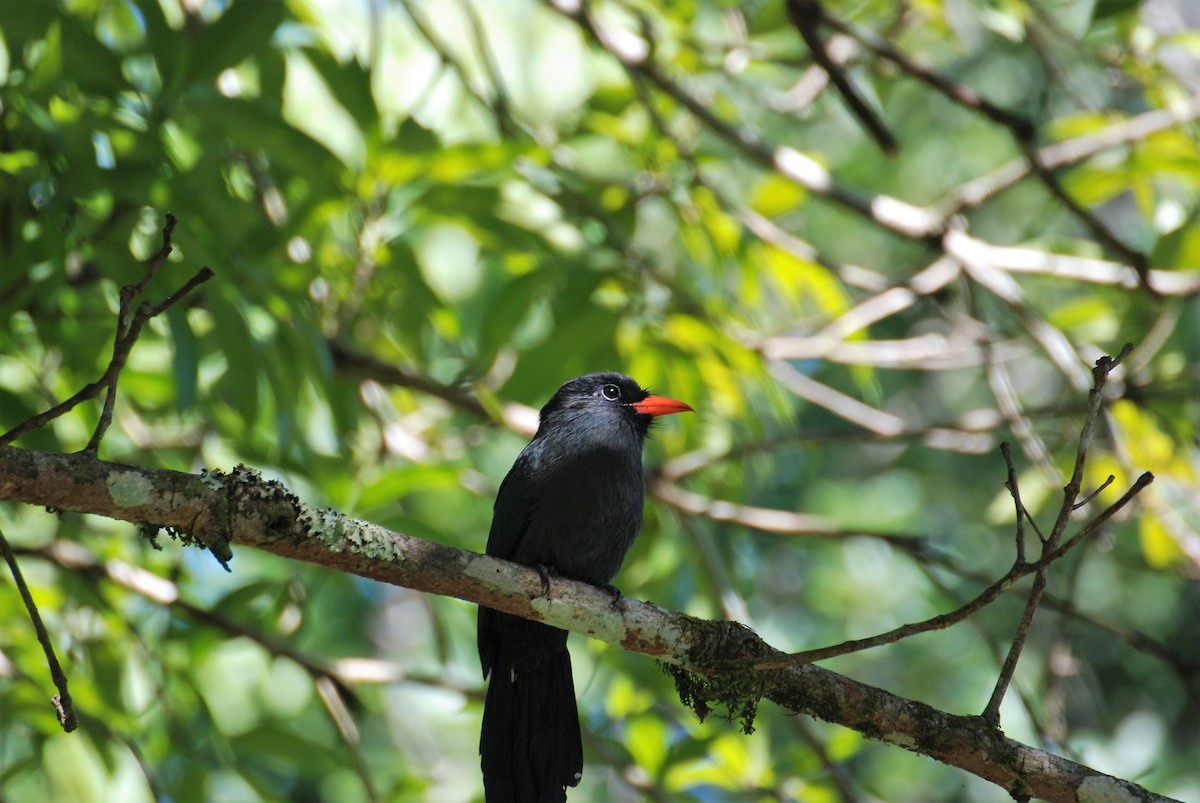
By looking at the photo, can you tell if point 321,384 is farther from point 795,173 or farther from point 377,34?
point 795,173

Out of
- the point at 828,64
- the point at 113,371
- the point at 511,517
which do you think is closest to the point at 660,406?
the point at 511,517

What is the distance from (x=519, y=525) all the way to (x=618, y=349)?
91 cm

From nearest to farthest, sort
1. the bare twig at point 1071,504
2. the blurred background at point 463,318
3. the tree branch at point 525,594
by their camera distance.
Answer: the tree branch at point 525,594 < the bare twig at point 1071,504 < the blurred background at point 463,318

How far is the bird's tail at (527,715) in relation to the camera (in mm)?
3850

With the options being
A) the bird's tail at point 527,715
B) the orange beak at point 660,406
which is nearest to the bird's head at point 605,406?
the orange beak at point 660,406

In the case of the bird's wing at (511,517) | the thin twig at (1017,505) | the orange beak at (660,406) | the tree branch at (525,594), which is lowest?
the tree branch at (525,594)

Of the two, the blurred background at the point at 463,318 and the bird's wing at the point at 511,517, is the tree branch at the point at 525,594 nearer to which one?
the blurred background at the point at 463,318

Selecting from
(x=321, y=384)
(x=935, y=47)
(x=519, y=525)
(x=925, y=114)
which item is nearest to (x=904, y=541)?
(x=519, y=525)

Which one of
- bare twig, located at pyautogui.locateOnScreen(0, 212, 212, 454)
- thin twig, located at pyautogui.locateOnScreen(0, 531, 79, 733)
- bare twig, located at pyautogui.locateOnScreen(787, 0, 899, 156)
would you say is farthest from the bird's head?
thin twig, located at pyautogui.locateOnScreen(0, 531, 79, 733)

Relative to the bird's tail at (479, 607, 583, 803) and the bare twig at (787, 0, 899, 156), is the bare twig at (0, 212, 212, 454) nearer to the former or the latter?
the bird's tail at (479, 607, 583, 803)

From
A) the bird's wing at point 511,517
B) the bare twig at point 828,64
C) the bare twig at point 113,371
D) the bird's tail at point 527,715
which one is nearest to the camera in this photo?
the bare twig at point 113,371

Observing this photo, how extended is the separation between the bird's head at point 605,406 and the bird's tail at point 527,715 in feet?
2.58

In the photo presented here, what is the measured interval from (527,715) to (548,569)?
0.54 m

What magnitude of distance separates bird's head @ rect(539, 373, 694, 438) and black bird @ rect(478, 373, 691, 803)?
16cm
